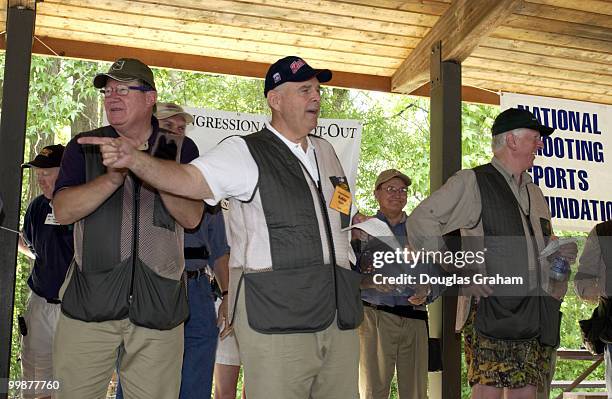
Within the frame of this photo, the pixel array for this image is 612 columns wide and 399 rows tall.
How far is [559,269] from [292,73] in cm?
173

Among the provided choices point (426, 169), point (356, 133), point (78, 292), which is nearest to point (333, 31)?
point (356, 133)

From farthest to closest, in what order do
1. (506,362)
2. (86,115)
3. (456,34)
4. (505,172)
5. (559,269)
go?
(86,115) → (456,34) → (505,172) → (559,269) → (506,362)

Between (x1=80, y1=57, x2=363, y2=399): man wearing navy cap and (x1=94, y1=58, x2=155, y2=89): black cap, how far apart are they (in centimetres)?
52

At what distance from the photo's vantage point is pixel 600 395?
5.78 metres

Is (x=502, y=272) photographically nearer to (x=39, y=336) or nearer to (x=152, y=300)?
(x=152, y=300)

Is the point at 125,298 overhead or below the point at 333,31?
below

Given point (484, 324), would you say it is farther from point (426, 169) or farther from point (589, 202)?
point (426, 169)

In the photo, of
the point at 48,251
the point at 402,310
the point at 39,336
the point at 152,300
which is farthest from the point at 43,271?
the point at 402,310

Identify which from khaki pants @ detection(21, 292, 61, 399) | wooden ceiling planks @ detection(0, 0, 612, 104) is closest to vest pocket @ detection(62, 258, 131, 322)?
khaki pants @ detection(21, 292, 61, 399)

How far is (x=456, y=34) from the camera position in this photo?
5281mm

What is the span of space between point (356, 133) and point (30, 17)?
2.49m

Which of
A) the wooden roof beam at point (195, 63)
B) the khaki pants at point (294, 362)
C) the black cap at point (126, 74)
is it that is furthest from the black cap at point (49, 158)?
the khaki pants at point (294, 362)

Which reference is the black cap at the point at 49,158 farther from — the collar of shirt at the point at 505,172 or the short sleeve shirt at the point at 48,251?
the collar of shirt at the point at 505,172

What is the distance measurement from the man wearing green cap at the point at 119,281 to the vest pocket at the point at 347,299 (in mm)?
601
